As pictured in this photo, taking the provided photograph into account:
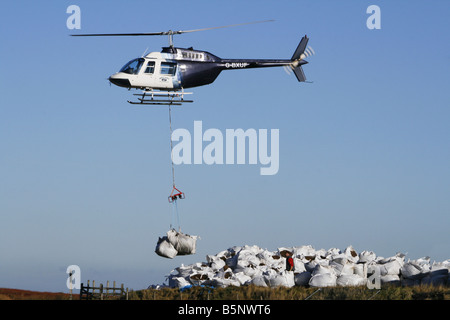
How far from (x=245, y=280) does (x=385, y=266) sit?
5683 mm

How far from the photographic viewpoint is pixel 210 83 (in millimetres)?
31016

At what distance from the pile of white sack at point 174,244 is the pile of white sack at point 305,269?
3017 mm

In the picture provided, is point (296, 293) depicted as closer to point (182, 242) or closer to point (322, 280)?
point (322, 280)

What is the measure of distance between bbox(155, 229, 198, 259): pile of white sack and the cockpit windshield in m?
6.50

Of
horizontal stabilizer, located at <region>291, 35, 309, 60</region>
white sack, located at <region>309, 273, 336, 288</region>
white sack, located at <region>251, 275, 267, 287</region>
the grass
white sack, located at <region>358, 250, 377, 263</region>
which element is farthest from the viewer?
horizontal stabilizer, located at <region>291, 35, 309, 60</region>

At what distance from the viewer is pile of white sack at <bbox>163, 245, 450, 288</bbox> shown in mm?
28641

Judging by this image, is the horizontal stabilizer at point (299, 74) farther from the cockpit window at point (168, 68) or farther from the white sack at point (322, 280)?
the white sack at point (322, 280)

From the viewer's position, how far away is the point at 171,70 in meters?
29.6

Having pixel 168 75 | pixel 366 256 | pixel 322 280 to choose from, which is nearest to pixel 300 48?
pixel 168 75

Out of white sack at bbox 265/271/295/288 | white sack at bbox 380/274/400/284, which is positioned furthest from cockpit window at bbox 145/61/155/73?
white sack at bbox 380/274/400/284

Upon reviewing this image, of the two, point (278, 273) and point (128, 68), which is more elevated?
point (128, 68)

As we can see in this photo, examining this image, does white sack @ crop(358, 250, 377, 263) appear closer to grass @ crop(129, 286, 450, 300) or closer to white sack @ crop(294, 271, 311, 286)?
grass @ crop(129, 286, 450, 300)
